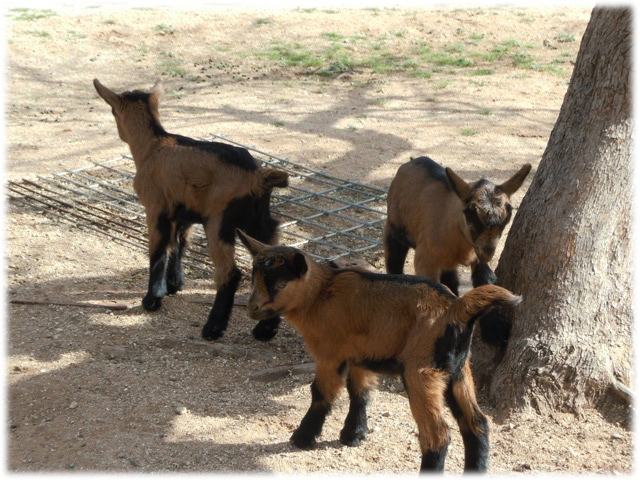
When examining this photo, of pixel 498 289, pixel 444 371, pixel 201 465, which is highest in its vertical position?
pixel 498 289

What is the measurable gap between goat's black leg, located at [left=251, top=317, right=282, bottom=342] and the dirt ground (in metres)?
0.07

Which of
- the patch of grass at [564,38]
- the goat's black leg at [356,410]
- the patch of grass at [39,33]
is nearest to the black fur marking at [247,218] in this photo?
the goat's black leg at [356,410]

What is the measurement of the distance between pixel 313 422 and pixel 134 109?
3.88 meters

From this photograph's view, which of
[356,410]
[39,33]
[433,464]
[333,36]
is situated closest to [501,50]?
[333,36]

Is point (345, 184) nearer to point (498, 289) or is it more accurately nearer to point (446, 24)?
point (498, 289)

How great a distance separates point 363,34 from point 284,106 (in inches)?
218

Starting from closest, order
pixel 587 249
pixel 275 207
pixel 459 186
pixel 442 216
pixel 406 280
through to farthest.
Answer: pixel 406 280 → pixel 587 249 → pixel 459 186 → pixel 442 216 → pixel 275 207

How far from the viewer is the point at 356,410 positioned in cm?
593

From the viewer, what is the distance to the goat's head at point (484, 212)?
6.40 metres

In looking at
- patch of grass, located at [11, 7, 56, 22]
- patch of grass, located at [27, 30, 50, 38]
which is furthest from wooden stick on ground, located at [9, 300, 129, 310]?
patch of grass, located at [11, 7, 56, 22]

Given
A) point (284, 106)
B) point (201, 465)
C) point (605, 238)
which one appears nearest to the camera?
point (201, 465)

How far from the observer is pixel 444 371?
522cm

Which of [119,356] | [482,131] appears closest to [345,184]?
[482,131]

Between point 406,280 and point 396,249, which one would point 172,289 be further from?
point 406,280
